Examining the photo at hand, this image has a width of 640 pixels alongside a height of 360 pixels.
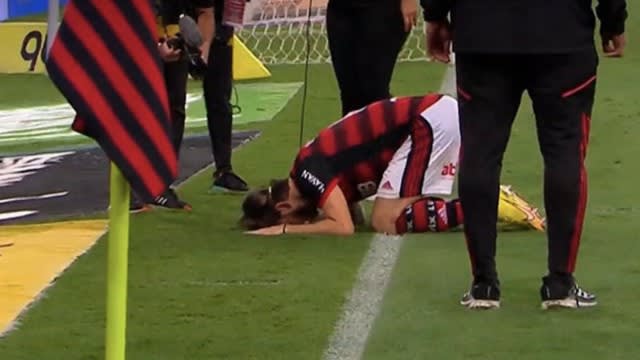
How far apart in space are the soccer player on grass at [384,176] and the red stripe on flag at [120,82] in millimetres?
3613

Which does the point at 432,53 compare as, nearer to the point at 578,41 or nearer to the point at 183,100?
the point at 578,41

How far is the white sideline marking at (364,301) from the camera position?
17.9ft

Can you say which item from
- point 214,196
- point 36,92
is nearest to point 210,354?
point 214,196

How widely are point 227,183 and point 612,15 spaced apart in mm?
3818

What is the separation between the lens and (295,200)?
25.1 feet

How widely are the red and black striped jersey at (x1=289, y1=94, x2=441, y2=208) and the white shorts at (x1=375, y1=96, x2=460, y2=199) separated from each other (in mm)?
54

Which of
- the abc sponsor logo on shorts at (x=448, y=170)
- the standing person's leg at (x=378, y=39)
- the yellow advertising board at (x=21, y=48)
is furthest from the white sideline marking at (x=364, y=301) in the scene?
the yellow advertising board at (x=21, y=48)

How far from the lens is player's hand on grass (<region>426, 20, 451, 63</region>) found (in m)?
5.93

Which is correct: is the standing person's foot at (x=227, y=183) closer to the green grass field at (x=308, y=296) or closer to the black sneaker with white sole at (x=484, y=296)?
the green grass field at (x=308, y=296)

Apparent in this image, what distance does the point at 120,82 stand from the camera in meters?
3.83

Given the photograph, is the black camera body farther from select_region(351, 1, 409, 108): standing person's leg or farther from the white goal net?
the white goal net

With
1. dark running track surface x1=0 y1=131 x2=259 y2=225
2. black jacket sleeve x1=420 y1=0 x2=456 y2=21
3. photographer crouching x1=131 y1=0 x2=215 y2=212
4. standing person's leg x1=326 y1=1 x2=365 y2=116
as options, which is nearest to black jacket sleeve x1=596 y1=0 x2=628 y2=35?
black jacket sleeve x1=420 y1=0 x2=456 y2=21

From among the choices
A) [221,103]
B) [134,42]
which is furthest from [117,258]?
[221,103]

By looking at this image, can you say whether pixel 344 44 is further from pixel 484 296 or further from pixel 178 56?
pixel 484 296
